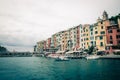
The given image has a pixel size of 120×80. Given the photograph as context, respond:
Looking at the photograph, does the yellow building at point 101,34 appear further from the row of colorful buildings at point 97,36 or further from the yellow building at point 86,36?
the yellow building at point 86,36

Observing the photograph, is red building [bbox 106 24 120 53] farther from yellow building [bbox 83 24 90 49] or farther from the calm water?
the calm water

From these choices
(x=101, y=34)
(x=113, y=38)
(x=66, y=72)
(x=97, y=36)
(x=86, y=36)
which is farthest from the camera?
(x=86, y=36)

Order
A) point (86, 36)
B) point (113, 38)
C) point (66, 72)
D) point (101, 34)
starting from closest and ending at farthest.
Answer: point (66, 72), point (113, 38), point (101, 34), point (86, 36)

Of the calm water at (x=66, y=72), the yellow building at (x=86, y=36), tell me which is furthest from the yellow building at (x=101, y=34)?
the calm water at (x=66, y=72)

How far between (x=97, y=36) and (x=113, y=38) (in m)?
9.53

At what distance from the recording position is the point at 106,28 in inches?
2776

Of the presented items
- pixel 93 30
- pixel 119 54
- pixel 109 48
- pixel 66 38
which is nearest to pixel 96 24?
pixel 93 30

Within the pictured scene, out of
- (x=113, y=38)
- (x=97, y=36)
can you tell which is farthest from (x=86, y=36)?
(x=113, y=38)

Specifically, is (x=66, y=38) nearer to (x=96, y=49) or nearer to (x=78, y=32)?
(x=78, y=32)

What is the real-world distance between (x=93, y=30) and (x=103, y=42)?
34.6ft

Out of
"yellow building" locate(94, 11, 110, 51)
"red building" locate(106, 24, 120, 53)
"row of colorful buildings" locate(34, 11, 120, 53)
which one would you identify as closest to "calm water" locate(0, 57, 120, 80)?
"red building" locate(106, 24, 120, 53)

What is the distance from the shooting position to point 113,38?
66875 millimetres

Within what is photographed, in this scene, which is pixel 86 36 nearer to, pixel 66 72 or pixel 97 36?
pixel 97 36

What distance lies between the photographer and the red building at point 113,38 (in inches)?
2562
